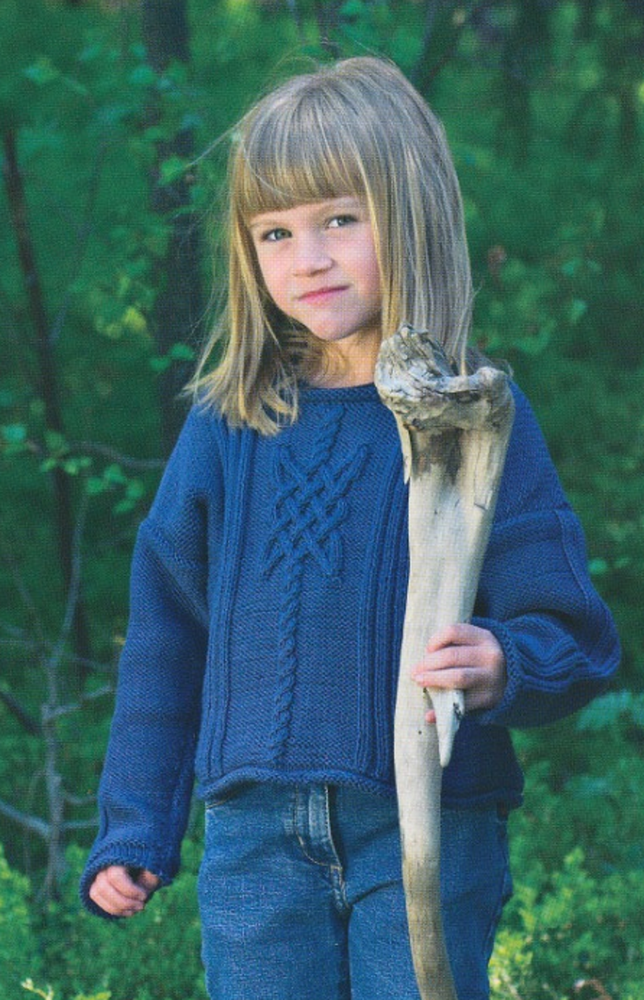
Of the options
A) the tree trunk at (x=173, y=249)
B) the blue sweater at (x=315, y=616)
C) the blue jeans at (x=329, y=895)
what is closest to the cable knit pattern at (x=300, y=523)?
the blue sweater at (x=315, y=616)

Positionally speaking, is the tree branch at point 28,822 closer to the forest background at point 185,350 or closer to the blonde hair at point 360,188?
the forest background at point 185,350

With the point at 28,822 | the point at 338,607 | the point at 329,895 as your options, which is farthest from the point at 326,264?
the point at 28,822

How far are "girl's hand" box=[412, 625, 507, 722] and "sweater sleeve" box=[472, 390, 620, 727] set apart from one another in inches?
4.7

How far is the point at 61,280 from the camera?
513 cm

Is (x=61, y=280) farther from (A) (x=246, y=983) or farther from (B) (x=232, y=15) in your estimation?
(A) (x=246, y=983)

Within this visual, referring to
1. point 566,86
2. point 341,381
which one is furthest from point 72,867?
point 566,86

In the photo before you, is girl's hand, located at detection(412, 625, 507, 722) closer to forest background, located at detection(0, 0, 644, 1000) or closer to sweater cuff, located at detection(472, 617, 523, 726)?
sweater cuff, located at detection(472, 617, 523, 726)

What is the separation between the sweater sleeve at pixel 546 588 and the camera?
5.94 ft

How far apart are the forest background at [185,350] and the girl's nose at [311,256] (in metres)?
0.40

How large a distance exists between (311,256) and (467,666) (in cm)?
61

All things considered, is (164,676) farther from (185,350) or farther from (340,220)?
(185,350)

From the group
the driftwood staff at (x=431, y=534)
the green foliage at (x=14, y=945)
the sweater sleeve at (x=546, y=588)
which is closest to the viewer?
the driftwood staff at (x=431, y=534)

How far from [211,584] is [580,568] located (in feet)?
1.71

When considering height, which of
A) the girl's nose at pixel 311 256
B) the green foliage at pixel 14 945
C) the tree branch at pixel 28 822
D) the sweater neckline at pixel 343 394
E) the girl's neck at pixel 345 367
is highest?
the girl's nose at pixel 311 256
